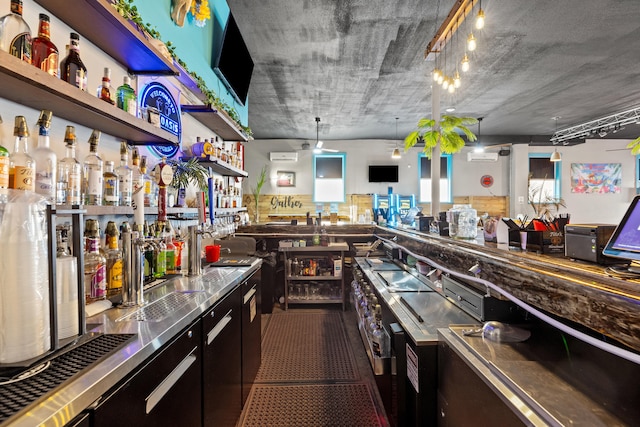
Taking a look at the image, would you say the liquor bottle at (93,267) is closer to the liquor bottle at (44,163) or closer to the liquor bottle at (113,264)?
the liquor bottle at (113,264)

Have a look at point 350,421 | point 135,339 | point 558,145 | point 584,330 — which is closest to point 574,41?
A: point 584,330

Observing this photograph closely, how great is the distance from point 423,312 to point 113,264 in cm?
169

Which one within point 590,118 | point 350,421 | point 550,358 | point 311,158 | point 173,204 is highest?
point 590,118

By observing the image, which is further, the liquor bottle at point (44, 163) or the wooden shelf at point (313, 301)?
the wooden shelf at point (313, 301)

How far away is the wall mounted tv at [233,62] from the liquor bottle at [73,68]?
87.7 inches

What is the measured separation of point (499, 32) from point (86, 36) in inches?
181

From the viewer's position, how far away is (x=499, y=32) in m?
4.24

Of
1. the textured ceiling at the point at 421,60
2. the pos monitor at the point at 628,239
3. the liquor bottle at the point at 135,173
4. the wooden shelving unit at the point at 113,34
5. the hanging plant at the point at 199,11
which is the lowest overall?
the pos monitor at the point at 628,239

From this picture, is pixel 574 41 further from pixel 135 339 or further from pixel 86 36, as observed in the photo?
pixel 135 339

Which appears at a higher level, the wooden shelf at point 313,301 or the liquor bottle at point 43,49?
the liquor bottle at point 43,49

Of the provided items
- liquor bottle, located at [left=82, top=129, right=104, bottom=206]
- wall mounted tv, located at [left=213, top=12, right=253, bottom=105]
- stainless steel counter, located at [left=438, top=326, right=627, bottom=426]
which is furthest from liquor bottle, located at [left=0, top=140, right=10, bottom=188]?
wall mounted tv, located at [left=213, top=12, right=253, bottom=105]

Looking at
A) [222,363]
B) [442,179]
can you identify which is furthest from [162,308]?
[442,179]

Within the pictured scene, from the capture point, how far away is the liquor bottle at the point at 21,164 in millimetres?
1098

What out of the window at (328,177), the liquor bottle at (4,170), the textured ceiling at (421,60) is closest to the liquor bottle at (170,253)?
the liquor bottle at (4,170)
